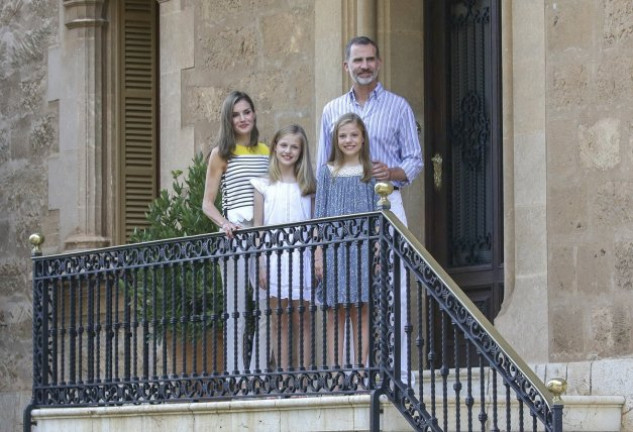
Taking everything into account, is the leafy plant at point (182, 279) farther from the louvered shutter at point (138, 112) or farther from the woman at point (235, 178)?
the louvered shutter at point (138, 112)

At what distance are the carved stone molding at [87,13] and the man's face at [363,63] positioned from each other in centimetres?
511

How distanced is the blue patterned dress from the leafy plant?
0.85 m

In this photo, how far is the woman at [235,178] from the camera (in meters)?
10.7

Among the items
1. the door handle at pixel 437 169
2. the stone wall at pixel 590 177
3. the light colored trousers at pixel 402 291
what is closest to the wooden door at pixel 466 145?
the door handle at pixel 437 169

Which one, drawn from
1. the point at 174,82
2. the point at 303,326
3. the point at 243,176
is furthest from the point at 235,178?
the point at 174,82

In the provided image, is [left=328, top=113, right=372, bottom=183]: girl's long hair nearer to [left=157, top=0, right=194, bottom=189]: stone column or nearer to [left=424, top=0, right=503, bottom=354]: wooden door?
[left=424, top=0, right=503, bottom=354]: wooden door

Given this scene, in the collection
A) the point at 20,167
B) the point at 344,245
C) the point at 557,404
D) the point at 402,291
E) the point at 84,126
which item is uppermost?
the point at 84,126

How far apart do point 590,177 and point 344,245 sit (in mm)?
1614

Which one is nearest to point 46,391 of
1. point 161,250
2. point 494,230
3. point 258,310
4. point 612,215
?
point 161,250

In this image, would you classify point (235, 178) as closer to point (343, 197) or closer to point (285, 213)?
point (285, 213)

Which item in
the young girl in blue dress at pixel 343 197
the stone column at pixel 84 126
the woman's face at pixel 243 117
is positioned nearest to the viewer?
the young girl in blue dress at pixel 343 197

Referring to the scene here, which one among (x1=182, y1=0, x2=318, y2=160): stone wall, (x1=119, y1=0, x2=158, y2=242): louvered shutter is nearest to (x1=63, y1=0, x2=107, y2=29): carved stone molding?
(x1=119, y1=0, x2=158, y2=242): louvered shutter

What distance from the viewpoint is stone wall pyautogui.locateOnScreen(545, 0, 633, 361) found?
10484 millimetres

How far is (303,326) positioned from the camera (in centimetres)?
1015
